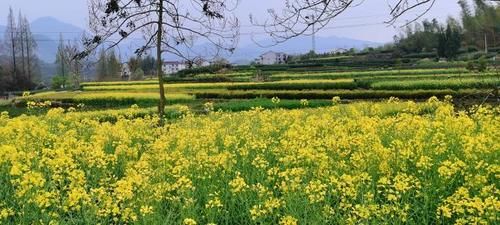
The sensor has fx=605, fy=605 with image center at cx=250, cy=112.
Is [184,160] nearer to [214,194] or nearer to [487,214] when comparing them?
[214,194]

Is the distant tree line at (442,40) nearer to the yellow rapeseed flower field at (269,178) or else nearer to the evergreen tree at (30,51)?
the evergreen tree at (30,51)

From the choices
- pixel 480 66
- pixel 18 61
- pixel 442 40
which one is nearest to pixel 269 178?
pixel 480 66

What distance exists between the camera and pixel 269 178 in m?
5.13

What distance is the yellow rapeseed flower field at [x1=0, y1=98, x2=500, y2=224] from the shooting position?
438 cm

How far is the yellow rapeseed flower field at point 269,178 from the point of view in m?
4.38

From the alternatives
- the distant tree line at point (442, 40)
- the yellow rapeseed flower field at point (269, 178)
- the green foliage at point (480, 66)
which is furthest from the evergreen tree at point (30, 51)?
the yellow rapeseed flower field at point (269, 178)

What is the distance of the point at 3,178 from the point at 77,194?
2.18 metres

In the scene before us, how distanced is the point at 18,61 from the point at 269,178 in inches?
3168

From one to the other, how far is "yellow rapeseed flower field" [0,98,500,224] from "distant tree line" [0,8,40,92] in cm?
5849

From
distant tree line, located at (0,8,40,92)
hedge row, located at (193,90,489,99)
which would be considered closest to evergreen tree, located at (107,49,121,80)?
A: distant tree line, located at (0,8,40,92)

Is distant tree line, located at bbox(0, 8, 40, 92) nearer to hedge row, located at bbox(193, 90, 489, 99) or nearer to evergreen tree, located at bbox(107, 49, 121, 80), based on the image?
evergreen tree, located at bbox(107, 49, 121, 80)

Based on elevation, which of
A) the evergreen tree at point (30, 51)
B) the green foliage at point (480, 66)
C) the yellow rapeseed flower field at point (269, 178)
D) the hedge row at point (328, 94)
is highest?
the evergreen tree at point (30, 51)

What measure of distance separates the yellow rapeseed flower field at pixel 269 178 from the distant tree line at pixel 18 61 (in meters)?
58.5

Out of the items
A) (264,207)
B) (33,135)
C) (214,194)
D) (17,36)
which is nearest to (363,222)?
(264,207)
